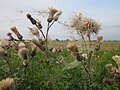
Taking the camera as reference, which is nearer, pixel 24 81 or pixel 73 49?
pixel 73 49

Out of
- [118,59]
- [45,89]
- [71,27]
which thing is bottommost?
[45,89]

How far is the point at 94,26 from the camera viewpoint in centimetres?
355

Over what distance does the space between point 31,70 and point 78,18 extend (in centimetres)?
133

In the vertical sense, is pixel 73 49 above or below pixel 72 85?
above

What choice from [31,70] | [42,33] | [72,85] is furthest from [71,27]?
[31,70]

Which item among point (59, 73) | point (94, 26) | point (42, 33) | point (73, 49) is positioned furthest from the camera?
point (59, 73)

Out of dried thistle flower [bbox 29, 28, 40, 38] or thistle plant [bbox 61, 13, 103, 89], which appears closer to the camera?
thistle plant [bbox 61, 13, 103, 89]

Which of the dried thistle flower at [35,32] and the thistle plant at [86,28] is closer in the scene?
the thistle plant at [86,28]

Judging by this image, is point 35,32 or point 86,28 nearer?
point 86,28

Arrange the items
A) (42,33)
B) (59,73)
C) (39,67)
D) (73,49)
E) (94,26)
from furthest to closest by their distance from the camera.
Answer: (39,67)
(59,73)
(42,33)
(94,26)
(73,49)

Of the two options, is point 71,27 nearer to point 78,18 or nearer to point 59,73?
point 78,18

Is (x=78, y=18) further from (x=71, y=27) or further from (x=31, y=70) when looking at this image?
(x=31, y=70)

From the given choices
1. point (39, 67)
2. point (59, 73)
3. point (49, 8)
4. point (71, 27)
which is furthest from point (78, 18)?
point (39, 67)

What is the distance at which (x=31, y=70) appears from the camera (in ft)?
15.6
